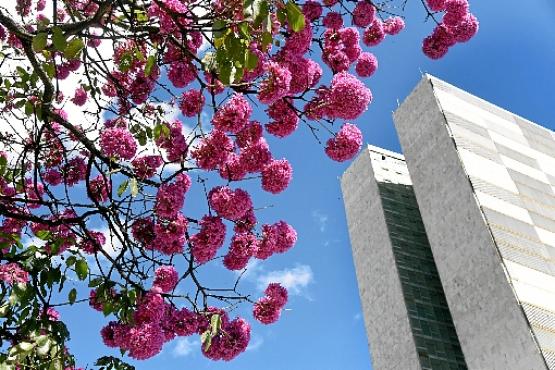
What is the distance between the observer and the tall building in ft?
101

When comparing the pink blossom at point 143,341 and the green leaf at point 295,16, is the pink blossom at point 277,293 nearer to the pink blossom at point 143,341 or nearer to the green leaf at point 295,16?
the pink blossom at point 143,341

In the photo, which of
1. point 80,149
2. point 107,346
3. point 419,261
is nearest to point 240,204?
point 107,346

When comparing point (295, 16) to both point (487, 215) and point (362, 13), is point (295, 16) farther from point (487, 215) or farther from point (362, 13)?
point (487, 215)

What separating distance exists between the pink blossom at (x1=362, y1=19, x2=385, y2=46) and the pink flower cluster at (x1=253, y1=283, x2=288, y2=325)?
2896mm

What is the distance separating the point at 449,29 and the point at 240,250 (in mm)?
3320

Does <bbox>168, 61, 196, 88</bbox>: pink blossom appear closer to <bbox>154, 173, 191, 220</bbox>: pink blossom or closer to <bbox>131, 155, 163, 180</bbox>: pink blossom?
<bbox>131, 155, 163, 180</bbox>: pink blossom

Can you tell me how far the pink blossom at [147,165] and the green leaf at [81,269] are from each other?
2.61 feet

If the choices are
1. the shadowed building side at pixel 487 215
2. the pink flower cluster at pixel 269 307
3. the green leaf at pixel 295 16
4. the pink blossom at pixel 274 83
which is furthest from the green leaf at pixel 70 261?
the shadowed building side at pixel 487 215

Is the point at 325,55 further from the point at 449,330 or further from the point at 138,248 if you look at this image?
the point at 449,330

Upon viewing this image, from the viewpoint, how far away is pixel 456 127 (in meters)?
40.1

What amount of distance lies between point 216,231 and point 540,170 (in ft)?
139

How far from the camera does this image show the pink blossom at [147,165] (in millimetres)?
4234

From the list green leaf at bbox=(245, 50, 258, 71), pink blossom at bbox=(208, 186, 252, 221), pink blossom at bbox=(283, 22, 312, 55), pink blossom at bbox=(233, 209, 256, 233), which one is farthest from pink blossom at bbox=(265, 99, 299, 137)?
green leaf at bbox=(245, 50, 258, 71)

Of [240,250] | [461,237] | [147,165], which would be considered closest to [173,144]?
[147,165]
